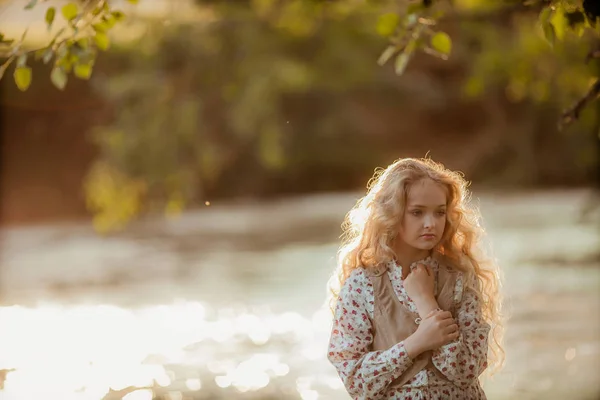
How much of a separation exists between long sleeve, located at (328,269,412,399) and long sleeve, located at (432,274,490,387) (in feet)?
0.32

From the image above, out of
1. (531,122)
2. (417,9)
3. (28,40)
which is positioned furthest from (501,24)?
(417,9)

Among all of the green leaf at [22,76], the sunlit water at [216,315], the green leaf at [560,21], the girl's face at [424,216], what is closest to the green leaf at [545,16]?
the green leaf at [560,21]

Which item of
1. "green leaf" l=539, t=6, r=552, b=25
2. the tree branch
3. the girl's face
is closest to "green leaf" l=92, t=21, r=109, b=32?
the girl's face

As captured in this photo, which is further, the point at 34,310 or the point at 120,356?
the point at 34,310

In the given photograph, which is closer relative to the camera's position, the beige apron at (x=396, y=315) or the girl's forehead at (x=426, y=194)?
the beige apron at (x=396, y=315)

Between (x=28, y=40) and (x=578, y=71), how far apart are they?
28.2 feet

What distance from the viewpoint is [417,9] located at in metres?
3.38

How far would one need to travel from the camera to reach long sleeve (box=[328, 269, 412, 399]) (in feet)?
8.25

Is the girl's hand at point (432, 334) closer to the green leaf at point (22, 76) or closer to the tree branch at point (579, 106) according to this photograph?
the tree branch at point (579, 106)

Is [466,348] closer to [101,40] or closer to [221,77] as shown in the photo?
[101,40]

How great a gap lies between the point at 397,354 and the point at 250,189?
46.3 ft

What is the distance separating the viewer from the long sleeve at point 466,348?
251cm

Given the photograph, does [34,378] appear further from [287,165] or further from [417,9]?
[287,165]

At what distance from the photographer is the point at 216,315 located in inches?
277
